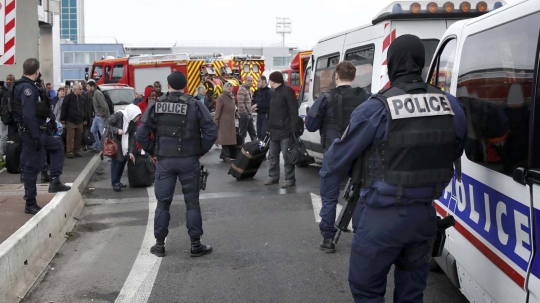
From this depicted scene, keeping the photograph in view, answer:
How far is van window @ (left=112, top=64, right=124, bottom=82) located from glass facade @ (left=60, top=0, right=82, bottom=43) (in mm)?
67002

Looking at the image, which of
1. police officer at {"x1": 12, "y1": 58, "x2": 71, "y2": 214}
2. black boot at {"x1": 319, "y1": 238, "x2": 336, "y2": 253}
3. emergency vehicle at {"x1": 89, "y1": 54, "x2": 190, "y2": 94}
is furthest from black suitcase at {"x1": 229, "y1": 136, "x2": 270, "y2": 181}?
emergency vehicle at {"x1": 89, "y1": 54, "x2": 190, "y2": 94}

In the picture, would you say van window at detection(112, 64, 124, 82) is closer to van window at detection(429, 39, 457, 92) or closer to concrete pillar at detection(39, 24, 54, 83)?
concrete pillar at detection(39, 24, 54, 83)

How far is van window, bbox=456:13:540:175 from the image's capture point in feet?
10.6

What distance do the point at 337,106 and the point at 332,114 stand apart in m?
0.13

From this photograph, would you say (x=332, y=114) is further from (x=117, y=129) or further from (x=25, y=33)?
(x=25, y=33)

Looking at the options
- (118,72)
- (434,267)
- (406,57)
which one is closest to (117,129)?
(434,267)

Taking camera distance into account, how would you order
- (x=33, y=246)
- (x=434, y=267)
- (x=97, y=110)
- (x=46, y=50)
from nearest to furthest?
(x=434, y=267) → (x=33, y=246) → (x=97, y=110) → (x=46, y=50)

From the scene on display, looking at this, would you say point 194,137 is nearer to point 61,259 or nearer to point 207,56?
point 61,259

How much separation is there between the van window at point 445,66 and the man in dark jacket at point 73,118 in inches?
393

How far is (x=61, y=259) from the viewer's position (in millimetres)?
6379

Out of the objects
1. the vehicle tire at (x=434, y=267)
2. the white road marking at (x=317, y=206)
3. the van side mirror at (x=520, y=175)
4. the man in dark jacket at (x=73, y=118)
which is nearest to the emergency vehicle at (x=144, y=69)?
the man in dark jacket at (x=73, y=118)

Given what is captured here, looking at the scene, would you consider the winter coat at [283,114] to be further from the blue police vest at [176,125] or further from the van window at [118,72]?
the van window at [118,72]

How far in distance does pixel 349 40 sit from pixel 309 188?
2379mm

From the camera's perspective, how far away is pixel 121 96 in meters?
18.9
